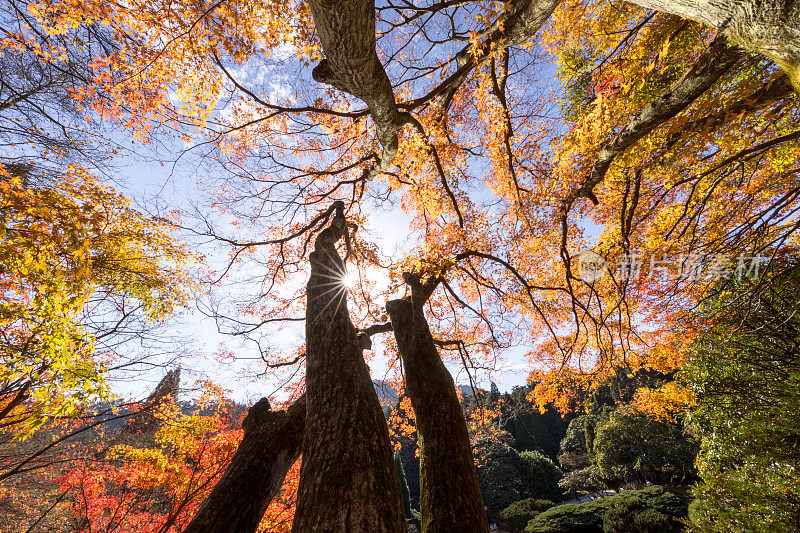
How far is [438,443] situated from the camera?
287 centimetres

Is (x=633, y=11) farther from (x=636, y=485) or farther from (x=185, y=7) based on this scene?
(x=636, y=485)

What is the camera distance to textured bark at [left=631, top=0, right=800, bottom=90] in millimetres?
1580

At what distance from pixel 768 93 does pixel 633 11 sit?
6309 mm

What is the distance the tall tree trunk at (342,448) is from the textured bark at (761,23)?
12.0 feet

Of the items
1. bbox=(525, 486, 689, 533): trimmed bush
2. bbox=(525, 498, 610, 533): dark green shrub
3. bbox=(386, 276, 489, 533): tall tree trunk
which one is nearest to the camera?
bbox=(386, 276, 489, 533): tall tree trunk

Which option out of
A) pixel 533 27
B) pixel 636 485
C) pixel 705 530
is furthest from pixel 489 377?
pixel 636 485

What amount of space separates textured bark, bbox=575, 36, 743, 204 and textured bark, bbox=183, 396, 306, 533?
18.7 feet

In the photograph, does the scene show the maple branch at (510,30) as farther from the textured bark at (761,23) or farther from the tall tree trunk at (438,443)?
the tall tree trunk at (438,443)

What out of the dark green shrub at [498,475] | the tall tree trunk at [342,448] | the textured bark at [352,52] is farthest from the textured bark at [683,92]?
the dark green shrub at [498,475]

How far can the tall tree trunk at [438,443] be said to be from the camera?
2363mm

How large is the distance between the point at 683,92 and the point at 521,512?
17.5 meters

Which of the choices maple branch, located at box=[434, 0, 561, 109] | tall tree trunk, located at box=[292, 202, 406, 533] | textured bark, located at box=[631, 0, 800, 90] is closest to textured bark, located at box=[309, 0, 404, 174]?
maple branch, located at box=[434, 0, 561, 109]

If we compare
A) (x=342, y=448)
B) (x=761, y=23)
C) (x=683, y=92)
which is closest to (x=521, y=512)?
(x=342, y=448)

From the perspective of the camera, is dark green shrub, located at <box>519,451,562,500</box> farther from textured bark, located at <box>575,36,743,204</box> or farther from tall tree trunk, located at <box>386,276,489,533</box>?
textured bark, located at <box>575,36,743,204</box>
